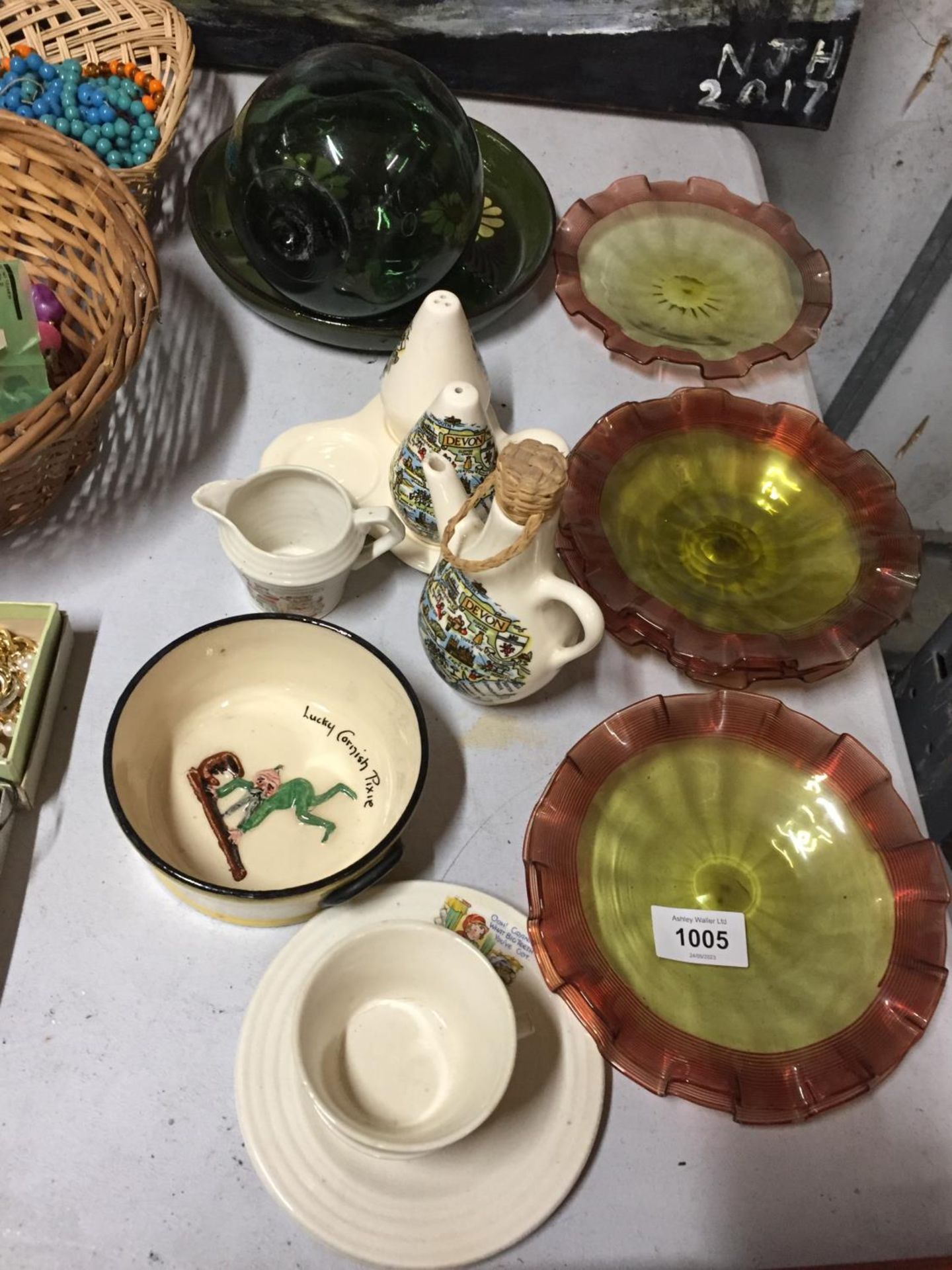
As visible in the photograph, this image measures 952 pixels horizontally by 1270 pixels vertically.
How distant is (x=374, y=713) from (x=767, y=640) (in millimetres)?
269

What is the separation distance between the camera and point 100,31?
32.3 inches

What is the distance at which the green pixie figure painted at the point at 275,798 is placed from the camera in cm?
58

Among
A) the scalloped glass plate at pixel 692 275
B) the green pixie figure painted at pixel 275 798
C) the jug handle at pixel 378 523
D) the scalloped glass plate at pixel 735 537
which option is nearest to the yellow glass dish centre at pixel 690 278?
the scalloped glass plate at pixel 692 275

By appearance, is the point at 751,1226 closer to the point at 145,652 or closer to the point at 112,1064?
the point at 112,1064

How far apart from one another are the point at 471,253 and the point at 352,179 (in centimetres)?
17

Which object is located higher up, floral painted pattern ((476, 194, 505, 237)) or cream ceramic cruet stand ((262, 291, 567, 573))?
floral painted pattern ((476, 194, 505, 237))

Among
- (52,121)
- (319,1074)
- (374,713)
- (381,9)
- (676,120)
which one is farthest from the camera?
(676,120)

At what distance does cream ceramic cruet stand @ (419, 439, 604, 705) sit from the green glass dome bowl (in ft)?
0.70

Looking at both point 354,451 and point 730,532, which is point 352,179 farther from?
point 730,532

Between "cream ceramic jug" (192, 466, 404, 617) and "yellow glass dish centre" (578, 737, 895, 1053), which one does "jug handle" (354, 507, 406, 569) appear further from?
"yellow glass dish centre" (578, 737, 895, 1053)

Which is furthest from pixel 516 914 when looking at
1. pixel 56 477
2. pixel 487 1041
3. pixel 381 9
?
pixel 381 9

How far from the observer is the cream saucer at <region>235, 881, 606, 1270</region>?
0.45 m

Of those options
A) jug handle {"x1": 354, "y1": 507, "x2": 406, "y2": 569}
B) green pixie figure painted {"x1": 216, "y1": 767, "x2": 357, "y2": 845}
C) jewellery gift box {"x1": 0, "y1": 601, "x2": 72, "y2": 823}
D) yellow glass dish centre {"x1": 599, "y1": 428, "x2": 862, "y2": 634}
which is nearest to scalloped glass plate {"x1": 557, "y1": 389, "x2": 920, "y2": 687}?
yellow glass dish centre {"x1": 599, "y1": 428, "x2": 862, "y2": 634}

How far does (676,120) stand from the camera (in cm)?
101
